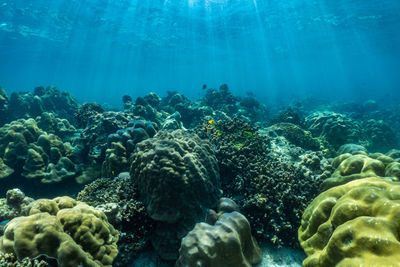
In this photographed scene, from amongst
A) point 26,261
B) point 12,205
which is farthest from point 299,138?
point 12,205

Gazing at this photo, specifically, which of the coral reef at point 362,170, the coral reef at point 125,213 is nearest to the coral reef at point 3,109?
the coral reef at point 125,213

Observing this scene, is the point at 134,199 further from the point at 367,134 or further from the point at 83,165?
the point at 367,134

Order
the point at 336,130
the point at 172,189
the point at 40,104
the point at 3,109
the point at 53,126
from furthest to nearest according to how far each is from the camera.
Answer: the point at 40,104 → the point at 3,109 → the point at 53,126 → the point at 336,130 → the point at 172,189

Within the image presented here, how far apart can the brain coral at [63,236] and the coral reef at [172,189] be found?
111 centimetres

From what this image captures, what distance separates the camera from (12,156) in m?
8.75

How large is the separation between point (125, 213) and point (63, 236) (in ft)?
6.30

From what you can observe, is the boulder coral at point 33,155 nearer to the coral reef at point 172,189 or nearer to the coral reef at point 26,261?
the coral reef at point 172,189

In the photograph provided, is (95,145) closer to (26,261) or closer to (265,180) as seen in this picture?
(26,261)

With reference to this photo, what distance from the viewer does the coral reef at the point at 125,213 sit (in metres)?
4.28

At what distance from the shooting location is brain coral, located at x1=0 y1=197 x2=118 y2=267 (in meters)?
2.71

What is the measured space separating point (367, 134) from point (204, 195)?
1483cm

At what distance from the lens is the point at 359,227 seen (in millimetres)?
2557

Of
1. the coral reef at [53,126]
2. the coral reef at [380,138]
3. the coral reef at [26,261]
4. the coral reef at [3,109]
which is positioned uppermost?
the coral reef at [3,109]

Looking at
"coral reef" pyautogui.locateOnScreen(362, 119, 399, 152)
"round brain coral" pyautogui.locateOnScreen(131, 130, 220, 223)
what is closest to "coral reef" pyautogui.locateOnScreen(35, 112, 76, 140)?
"round brain coral" pyautogui.locateOnScreen(131, 130, 220, 223)
